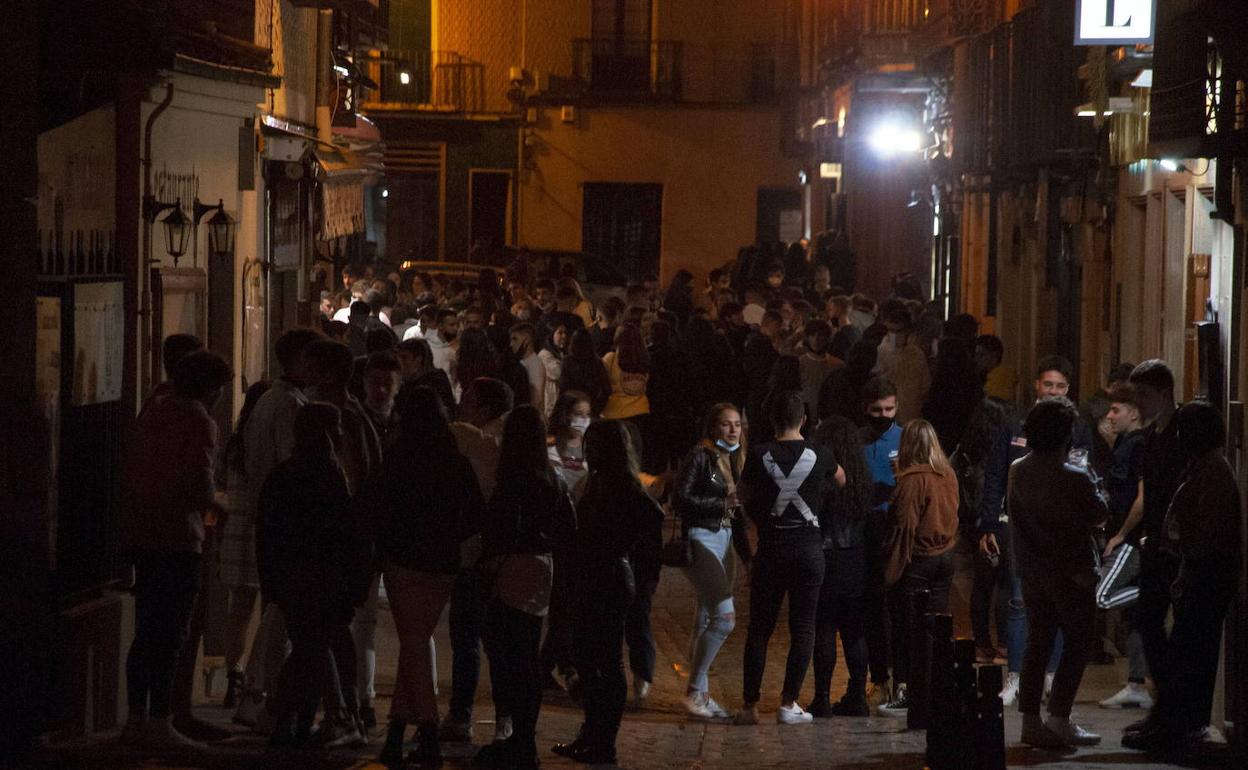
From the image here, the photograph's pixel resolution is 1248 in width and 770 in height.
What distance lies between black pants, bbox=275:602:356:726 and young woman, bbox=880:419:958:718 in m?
3.26

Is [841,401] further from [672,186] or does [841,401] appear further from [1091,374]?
[672,186]

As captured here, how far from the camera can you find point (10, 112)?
32.0 ft

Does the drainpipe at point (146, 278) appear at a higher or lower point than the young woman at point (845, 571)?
higher

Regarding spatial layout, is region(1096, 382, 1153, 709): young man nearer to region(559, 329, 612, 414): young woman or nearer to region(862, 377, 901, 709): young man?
region(862, 377, 901, 709): young man

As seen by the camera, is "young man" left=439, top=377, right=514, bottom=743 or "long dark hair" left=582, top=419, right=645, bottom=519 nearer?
"long dark hair" left=582, top=419, right=645, bottom=519

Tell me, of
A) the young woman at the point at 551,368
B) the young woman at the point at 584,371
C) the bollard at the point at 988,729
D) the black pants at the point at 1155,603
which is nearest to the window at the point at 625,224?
the young woman at the point at 551,368

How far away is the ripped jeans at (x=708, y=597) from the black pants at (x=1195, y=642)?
2.40 m

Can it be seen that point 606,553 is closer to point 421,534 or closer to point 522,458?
point 522,458

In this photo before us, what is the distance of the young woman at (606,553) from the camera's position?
10273mm

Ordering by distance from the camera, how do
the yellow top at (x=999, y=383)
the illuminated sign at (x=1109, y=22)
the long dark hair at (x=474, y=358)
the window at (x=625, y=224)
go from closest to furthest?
the illuminated sign at (x=1109, y=22)
the long dark hair at (x=474, y=358)
the yellow top at (x=999, y=383)
the window at (x=625, y=224)

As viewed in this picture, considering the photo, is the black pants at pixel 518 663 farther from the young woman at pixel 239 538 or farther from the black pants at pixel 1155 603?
the black pants at pixel 1155 603

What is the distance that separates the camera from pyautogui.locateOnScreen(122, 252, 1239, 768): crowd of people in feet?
31.9

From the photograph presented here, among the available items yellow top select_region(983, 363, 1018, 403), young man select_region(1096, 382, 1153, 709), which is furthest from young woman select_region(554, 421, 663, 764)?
yellow top select_region(983, 363, 1018, 403)

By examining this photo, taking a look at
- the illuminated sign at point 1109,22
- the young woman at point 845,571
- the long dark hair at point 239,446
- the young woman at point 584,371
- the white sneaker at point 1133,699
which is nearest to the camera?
the long dark hair at point 239,446
